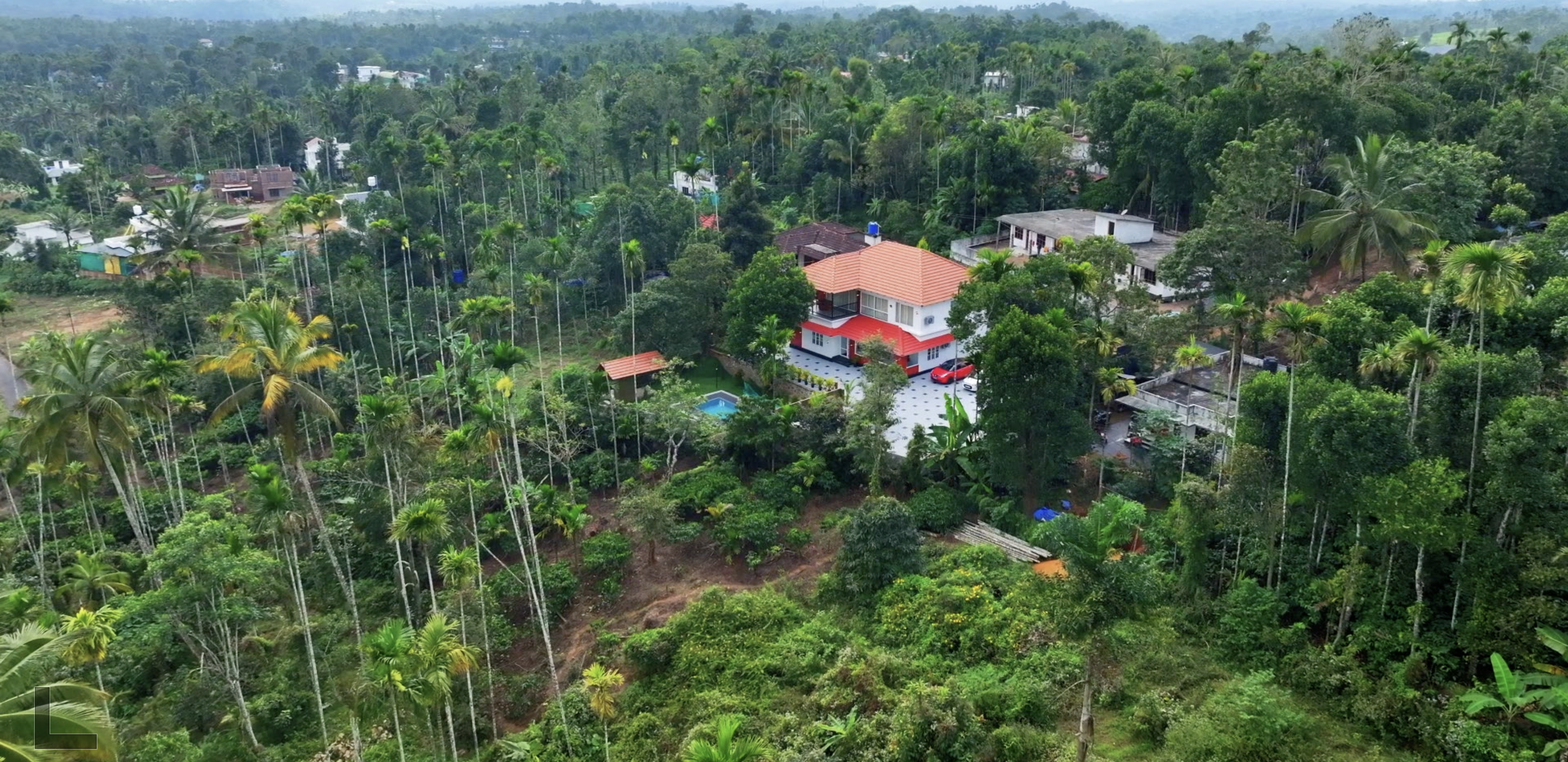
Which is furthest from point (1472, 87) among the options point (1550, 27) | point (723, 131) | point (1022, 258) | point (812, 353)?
point (1550, 27)

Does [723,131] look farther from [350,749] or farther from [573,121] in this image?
[350,749]

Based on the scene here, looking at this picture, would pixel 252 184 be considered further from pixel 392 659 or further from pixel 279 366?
pixel 392 659

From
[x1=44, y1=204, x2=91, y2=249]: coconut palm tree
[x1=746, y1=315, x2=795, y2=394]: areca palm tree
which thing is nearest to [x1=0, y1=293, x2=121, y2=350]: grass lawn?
[x1=44, y1=204, x2=91, y2=249]: coconut palm tree

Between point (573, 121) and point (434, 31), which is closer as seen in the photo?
point (573, 121)

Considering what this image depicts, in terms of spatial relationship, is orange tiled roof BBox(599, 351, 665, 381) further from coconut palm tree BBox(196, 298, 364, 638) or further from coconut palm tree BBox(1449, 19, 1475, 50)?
coconut palm tree BBox(1449, 19, 1475, 50)

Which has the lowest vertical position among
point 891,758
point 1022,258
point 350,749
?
point 350,749

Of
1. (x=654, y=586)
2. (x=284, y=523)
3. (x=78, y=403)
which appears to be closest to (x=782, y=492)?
(x=654, y=586)
